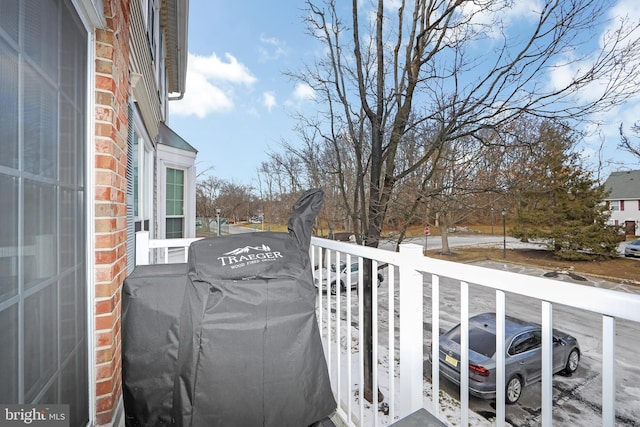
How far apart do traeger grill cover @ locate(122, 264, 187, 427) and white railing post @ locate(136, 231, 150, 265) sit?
85 cm

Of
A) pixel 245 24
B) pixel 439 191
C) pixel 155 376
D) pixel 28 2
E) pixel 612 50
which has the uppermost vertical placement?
pixel 245 24

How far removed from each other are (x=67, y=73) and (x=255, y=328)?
47.5 inches

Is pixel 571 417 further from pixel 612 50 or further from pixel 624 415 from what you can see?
pixel 612 50

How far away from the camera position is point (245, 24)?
7438 mm

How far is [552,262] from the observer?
17.0 meters

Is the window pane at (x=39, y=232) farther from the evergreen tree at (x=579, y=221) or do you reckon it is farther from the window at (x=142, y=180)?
the evergreen tree at (x=579, y=221)

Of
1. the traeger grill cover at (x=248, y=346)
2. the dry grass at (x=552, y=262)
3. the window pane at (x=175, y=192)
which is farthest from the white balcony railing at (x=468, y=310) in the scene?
the dry grass at (x=552, y=262)

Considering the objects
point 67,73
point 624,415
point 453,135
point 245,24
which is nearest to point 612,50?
point 453,135

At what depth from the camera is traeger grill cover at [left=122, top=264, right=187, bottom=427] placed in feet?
3.99

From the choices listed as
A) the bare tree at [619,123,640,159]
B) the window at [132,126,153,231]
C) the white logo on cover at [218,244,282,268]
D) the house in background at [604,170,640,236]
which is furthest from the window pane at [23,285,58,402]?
the house in background at [604,170,640,236]

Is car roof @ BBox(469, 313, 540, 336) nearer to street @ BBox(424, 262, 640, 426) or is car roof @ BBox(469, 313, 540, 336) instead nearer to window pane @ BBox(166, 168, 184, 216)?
street @ BBox(424, 262, 640, 426)

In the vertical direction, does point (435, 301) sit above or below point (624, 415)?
above

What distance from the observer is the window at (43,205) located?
32.0 inches

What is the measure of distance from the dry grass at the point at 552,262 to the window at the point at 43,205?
16688mm
